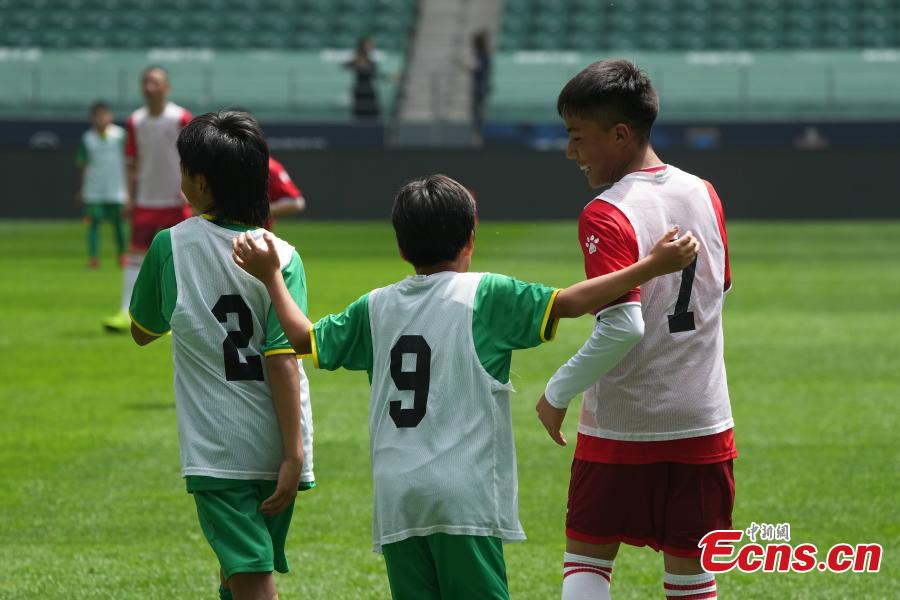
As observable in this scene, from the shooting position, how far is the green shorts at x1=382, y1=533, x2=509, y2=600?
3.72 metres

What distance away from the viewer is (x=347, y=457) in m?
8.13

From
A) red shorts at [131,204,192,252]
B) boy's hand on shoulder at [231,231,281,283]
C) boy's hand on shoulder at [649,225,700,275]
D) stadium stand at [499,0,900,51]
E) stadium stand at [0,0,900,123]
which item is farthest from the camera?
stadium stand at [499,0,900,51]

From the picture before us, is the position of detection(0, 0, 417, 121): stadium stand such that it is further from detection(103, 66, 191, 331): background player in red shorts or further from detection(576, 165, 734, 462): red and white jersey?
detection(576, 165, 734, 462): red and white jersey

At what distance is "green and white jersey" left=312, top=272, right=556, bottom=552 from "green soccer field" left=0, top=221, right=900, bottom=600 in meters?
1.86

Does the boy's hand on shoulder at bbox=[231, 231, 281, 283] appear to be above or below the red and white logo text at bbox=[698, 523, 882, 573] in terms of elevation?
above

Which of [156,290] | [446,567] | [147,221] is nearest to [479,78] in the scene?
[147,221]

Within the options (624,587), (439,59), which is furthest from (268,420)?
(439,59)

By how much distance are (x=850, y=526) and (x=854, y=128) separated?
25.4 meters

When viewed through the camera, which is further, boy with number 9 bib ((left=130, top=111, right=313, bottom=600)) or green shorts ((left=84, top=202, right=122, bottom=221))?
green shorts ((left=84, top=202, right=122, bottom=221))

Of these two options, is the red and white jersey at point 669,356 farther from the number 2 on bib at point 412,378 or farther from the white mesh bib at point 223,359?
the white mesh bib at point 223,359

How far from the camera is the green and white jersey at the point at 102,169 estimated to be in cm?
2148

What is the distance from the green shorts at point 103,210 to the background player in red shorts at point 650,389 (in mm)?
17703

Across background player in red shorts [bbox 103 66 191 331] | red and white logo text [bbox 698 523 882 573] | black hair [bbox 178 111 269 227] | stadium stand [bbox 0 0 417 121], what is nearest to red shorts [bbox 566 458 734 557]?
black hair [bbox 178 111 269 227]

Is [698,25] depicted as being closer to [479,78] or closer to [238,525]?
[479,78]
